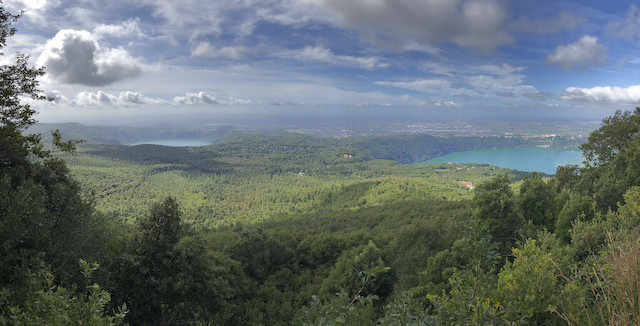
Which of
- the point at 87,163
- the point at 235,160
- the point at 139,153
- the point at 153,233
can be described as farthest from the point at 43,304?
the point at 139,153

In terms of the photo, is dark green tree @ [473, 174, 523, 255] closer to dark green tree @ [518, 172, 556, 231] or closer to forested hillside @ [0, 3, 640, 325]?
forested hillside @ [0, 3, 640, 325]

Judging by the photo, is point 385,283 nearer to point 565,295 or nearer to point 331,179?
point 565,295

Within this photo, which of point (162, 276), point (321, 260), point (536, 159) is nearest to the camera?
point (162, 276)

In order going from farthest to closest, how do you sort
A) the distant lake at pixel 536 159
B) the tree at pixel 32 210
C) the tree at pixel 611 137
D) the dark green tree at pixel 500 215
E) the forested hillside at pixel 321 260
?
the distant lake at pixel 536 159 < the tree at pixel 611 137 < the dark green tree at pixel 500 215 < the tree at pixel 32 210 < the forested hillside at pixel 321 260

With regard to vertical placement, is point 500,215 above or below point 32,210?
below

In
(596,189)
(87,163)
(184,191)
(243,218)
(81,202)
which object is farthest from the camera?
(87,163)

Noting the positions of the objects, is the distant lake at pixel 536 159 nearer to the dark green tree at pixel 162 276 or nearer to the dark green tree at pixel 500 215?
the dark green tree at pixel 500 215

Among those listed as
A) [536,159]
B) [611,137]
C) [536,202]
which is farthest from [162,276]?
[536,159]

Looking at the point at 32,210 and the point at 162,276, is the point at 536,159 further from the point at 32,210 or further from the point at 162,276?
the point at 32,210

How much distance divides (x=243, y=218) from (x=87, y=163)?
109081mm

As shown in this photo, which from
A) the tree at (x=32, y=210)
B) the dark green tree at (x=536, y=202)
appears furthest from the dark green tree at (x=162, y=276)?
the dark green tree at (x=536, y=202)

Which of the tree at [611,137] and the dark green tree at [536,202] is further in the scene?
the tree at [611,137]

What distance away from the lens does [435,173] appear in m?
137

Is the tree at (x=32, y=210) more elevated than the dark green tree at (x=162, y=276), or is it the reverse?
the tree at (x=32, y=210)
